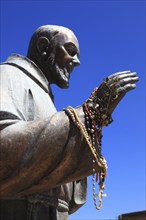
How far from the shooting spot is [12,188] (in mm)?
3217

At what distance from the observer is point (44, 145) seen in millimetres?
3131

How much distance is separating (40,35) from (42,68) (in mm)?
332

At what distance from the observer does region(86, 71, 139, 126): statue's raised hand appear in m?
3.31

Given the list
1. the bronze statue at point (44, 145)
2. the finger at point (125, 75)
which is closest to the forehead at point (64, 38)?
the bronze statue at point (44, 145)

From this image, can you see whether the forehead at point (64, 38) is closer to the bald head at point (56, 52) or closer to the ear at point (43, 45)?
the bald head at point (56, 52)

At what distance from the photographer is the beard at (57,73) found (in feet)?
14.2

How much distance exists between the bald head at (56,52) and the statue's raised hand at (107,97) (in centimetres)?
102

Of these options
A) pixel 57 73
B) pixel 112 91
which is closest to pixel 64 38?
pixel 57 73

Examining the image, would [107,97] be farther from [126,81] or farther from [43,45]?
[43,45]

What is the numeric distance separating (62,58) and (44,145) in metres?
1.39

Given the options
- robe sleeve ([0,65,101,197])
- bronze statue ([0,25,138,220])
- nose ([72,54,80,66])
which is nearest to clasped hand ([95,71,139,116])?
bronze statue ([0,25,138,220])

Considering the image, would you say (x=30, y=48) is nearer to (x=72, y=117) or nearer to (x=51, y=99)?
(x=51, y=99)

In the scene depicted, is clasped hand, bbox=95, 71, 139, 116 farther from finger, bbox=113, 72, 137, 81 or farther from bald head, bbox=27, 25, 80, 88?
bald head, bbox=27, 25, 80, 88

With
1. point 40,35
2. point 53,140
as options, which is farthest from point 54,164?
point 40,35
